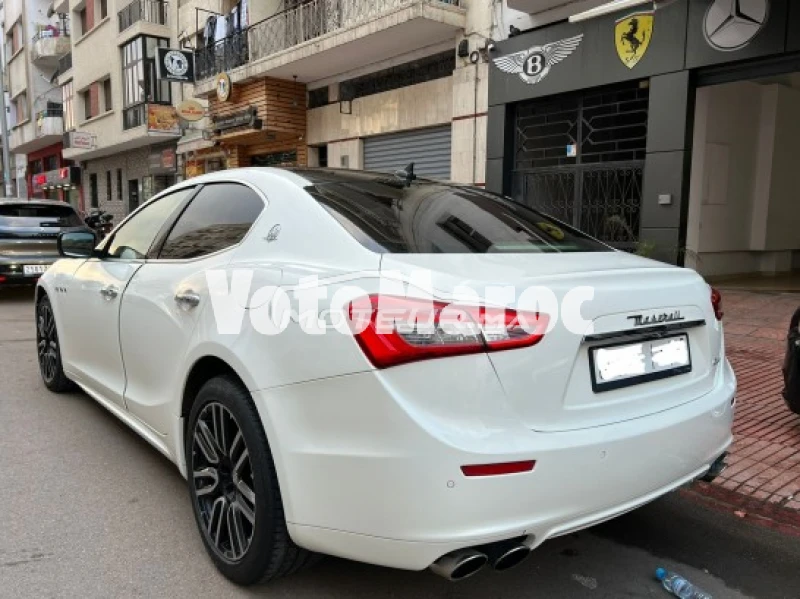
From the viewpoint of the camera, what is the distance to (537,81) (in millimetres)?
10555

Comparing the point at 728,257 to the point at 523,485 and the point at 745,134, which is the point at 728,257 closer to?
the point at 745,134

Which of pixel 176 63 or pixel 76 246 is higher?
pixel 176 63

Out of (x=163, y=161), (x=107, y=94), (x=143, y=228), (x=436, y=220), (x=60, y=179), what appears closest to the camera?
(x=436, y=220)

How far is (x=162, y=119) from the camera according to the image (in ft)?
64.3

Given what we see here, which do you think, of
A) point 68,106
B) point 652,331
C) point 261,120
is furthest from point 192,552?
point 68,106

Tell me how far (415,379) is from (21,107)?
43.2 meters

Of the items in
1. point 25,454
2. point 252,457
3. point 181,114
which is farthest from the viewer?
point 181,114

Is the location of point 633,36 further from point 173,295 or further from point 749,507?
point 173,295

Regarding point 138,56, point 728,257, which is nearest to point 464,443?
point 728,257

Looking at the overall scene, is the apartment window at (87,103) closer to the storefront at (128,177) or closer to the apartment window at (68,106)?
the apartment window at (68,106)

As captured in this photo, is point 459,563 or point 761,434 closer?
point 459,563

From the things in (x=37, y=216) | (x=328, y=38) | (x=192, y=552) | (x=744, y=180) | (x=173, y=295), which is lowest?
(x=192, y=552)

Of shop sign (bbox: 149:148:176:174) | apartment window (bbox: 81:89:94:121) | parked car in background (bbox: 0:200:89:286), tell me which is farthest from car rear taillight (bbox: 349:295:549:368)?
apartment window (bbox: 81:89:94:121)

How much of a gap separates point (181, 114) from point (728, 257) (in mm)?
14169
